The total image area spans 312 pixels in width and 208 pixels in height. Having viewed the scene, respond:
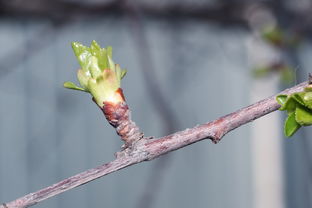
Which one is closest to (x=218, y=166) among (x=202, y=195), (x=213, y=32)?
(x=202, y=195)

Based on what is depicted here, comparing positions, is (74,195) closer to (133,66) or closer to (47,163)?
(47,163)

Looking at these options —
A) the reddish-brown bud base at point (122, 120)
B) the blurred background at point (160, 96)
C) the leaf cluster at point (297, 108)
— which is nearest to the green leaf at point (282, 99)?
the leaf cluster at point (297, 108)

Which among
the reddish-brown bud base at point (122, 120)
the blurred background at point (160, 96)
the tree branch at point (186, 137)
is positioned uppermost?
the blurred background at point (160, 96)

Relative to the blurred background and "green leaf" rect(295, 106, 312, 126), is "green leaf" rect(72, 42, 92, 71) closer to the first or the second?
"green leaf" rect(295, 106, 312, 126)

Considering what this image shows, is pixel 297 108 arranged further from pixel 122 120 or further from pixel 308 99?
pixel 122 120

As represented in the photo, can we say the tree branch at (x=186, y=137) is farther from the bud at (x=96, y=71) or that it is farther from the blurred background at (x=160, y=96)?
the blurred background at (x=160, y=96)

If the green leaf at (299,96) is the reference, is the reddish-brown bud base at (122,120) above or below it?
above
